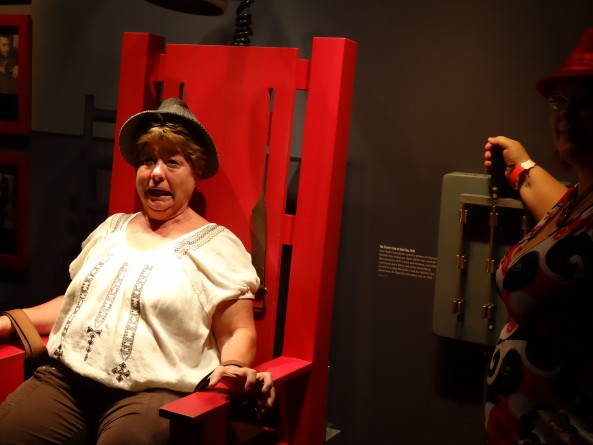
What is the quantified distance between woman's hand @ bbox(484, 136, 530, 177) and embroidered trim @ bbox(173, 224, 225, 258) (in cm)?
80

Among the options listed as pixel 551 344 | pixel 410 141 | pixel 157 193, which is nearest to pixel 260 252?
pixel 157 193

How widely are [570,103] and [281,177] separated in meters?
0.93

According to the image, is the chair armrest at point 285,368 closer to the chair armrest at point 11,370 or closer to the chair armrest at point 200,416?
the chair armrest at point 200,416

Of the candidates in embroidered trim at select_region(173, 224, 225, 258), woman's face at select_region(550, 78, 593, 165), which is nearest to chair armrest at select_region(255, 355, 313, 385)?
embroidered trim at select_region(173, 224, 225, 258)

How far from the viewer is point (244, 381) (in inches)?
74.7

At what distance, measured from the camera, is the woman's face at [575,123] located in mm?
1667

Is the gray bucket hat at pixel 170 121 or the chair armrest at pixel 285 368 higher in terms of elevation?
the gray bucket hat at pixel 170 121

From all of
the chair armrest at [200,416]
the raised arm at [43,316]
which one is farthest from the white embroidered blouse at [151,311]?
the chair armrest at [200,416]

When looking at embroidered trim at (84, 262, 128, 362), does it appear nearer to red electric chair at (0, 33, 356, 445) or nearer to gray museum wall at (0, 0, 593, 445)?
red electric chair at (0, 33, 356, 445)

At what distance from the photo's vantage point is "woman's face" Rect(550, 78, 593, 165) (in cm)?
167

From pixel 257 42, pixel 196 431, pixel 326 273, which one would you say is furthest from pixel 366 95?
pixel 196 431

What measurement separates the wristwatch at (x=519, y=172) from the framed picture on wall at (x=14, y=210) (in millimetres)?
2023

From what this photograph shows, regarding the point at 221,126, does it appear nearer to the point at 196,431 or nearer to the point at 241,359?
the point at 241,359

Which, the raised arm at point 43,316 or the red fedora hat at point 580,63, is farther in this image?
the raised arm at point 43,316
